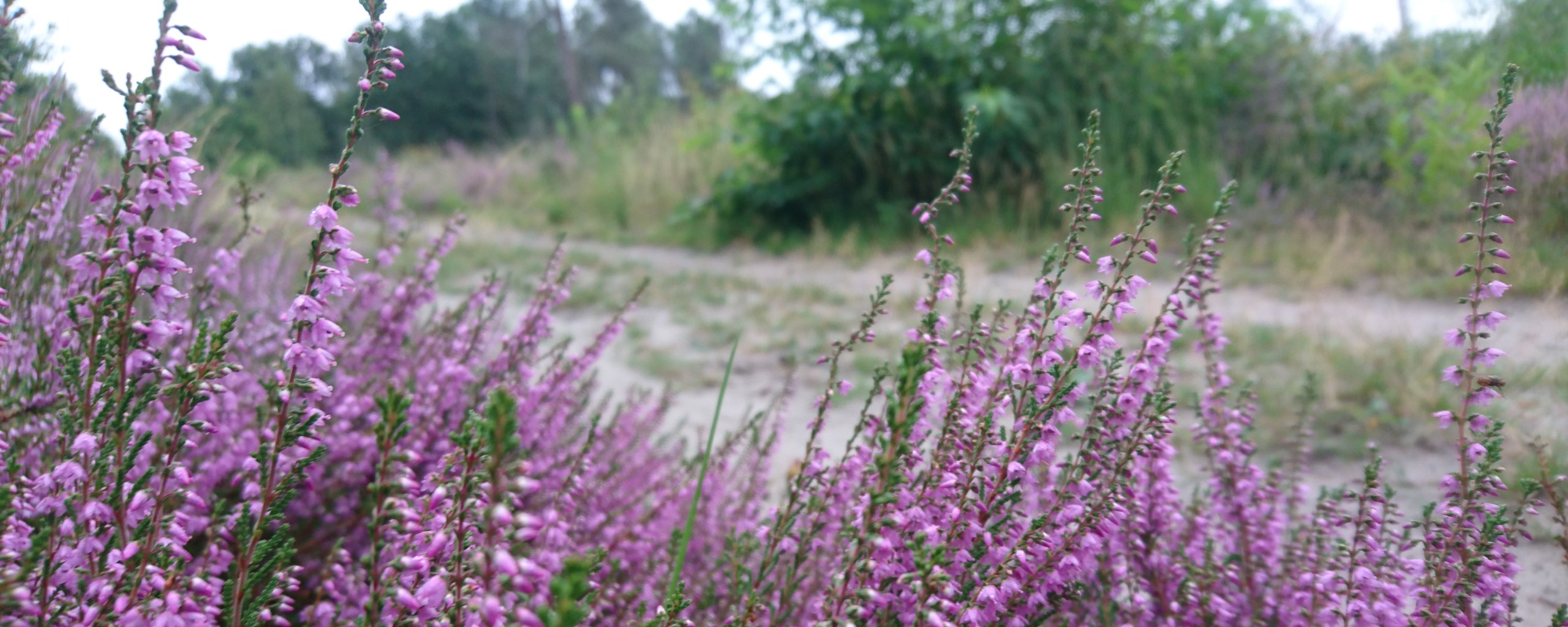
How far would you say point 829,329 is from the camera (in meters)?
5.98

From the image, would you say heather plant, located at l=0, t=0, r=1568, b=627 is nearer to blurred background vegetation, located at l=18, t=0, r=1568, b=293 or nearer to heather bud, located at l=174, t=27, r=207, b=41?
heather bud, located at l=174, t=27, r=207, b=41

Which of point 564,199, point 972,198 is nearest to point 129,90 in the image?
point 972,198

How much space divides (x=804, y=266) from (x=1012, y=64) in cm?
299

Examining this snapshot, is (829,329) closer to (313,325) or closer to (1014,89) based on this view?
(1014,89)

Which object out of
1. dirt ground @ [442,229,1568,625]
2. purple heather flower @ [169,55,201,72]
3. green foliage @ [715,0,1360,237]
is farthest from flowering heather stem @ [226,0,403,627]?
green foliage @ [715,0,1360,237]

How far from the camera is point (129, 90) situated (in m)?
1.13

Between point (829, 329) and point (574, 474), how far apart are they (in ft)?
14.2

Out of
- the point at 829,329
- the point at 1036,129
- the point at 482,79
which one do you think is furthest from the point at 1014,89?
the point at 482,79

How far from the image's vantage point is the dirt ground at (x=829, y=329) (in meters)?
2.42

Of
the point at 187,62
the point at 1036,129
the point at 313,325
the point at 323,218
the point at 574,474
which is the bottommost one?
the point at 574,474

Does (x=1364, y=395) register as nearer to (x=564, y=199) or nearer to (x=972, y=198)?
(x=972, y=198)

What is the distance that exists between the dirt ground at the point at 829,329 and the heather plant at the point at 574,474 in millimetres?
414

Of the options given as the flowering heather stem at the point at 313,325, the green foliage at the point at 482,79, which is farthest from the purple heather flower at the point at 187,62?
the green foliage at the point at 482,79

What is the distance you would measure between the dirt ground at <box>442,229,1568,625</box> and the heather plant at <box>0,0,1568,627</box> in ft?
1.36
